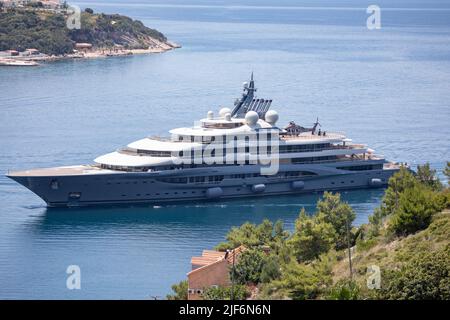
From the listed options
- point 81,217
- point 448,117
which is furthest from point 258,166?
point 448,117

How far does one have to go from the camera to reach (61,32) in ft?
421

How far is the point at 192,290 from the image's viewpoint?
3216 cm

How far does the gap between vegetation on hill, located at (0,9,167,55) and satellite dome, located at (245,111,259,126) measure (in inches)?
2869

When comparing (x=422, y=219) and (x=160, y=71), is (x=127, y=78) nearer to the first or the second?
(x=160, y=71)

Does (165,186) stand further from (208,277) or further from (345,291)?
(345,291)

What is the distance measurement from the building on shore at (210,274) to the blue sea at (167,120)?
320 centimetres

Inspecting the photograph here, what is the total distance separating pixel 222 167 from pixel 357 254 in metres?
20.8

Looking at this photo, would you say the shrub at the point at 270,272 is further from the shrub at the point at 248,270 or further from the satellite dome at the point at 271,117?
the satellite dome at the point at 271,117

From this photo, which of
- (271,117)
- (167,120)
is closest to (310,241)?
(271,117)

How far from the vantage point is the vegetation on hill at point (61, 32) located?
124m

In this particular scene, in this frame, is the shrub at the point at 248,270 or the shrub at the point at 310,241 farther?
the shrub at the point at 310,241

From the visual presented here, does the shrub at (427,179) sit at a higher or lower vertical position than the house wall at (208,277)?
higher

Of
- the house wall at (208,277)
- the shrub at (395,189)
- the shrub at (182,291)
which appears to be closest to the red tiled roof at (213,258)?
the house wall at (208,277)
